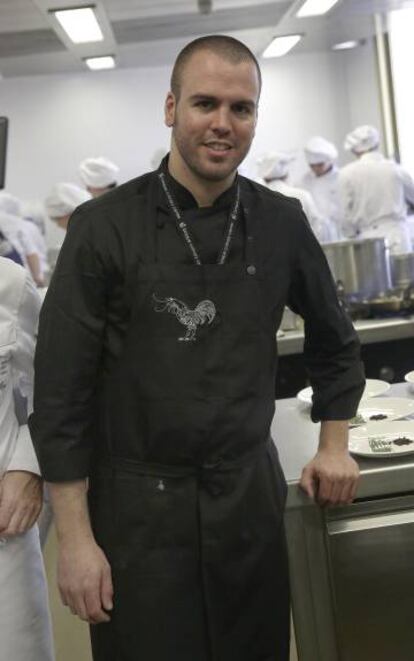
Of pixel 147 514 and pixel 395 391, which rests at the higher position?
pixel 395 391

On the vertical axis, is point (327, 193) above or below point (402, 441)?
above

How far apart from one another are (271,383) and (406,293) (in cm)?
179

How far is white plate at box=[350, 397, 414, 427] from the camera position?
150cm

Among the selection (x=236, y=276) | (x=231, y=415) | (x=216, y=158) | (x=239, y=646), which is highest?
(x=216, y=158)

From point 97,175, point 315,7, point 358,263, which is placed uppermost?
point 315,7

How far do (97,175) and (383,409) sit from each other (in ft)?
16.5

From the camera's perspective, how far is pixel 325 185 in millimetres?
6500

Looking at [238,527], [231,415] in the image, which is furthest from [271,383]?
[238,527]

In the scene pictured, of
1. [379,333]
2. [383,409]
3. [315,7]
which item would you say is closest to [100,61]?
[315,7]

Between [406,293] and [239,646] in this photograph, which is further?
[406,293]

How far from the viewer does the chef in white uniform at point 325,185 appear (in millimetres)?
6293

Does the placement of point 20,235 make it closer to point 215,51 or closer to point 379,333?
point 379,333

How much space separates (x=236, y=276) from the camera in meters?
1.08

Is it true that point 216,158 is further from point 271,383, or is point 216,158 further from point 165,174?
point 271,383
